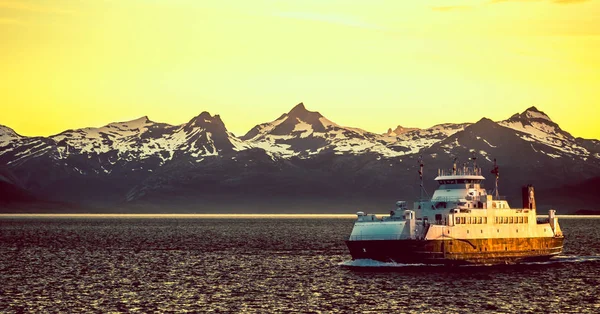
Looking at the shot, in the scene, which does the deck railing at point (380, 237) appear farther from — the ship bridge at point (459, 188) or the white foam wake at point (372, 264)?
the ship bridge at point (459, 188)

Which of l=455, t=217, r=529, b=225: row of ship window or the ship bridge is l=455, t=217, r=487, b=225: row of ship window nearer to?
l=455, t=217, r=529, b=225: row of ship window

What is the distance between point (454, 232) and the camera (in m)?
116

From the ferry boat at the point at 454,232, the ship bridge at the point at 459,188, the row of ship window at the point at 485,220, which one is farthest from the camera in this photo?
the ship bridge at the point at 459,188

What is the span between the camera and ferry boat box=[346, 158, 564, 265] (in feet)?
375

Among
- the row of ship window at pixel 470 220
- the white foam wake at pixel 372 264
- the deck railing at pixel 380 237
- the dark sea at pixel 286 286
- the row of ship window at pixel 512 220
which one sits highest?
the row of ship window at pixel 512 220

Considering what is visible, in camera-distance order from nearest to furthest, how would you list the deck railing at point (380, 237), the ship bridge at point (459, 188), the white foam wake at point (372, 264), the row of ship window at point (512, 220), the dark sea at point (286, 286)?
1. the dark sea at point (286, 286)
2. the deck railing at point (380, 237)
3. the white foam wake at point (372, 264)
4. the row of ship window at point (512, 220)
5. the ship bridge at point (459, 188)

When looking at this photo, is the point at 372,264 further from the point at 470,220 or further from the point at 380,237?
the point at 470,220

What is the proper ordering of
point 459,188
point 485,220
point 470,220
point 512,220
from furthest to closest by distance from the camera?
point 512,220 → point 459,188 → point 485,220 → point 470,220

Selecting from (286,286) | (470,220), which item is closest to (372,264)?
(470,220)

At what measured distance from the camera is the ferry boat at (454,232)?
11419 centimetres

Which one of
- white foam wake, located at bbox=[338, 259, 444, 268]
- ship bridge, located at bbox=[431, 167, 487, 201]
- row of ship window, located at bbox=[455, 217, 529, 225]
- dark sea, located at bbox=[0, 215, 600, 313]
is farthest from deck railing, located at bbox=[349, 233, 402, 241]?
ship bridge, located at bbox=[431, 167, 487, 201]

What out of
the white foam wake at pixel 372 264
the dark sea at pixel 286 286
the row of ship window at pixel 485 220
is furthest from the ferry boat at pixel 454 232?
the dark sea at pixel 286 286

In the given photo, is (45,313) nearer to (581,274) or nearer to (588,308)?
(588,308)

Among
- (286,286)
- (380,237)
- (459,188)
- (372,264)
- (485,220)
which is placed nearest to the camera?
(286,286)
